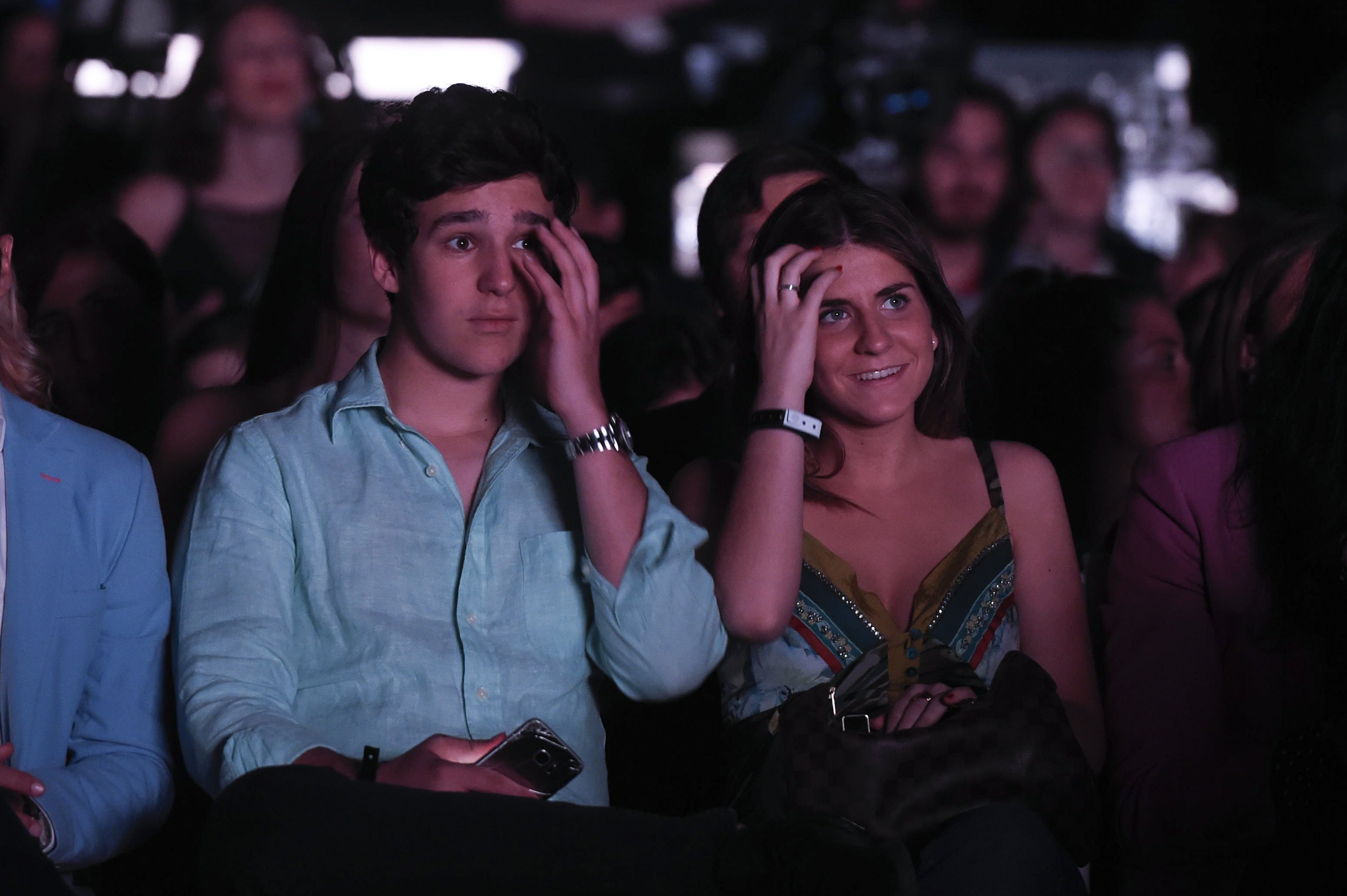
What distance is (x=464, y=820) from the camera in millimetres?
1369

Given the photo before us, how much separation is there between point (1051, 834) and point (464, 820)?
67 cm

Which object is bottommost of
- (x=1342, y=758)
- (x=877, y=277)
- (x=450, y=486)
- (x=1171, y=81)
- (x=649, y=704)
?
(x=649, y=704)

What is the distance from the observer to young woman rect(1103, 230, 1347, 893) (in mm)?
1689

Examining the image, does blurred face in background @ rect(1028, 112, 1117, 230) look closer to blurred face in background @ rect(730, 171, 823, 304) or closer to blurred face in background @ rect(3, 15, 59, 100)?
blurred face in background @ rect(730, 171, 823, 304)

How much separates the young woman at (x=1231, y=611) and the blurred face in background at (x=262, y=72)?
9.99 ft

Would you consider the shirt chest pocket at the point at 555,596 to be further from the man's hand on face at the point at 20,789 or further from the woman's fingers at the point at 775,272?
the man's hand on face at the point at 20,789

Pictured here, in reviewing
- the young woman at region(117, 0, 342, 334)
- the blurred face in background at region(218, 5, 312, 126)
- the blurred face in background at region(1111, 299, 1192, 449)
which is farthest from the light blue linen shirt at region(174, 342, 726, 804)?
the blurred face in background at region(218, 5, 312, 126)

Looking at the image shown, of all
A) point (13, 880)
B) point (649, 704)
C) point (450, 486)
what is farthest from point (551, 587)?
point (13, 880)

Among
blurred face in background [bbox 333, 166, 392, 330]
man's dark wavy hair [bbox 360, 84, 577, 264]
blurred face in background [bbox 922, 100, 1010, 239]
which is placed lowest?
blurred face in background [bbox 333, 166, 392, 330]

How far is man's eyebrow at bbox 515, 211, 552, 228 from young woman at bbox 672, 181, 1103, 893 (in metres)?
0.31

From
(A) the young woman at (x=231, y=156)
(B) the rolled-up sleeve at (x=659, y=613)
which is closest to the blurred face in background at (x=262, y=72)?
(A) the young woman at (x=231, y=156)

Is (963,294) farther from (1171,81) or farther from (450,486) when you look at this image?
(450,486)

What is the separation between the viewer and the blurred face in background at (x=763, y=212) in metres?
2.42

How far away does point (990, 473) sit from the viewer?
197cm
